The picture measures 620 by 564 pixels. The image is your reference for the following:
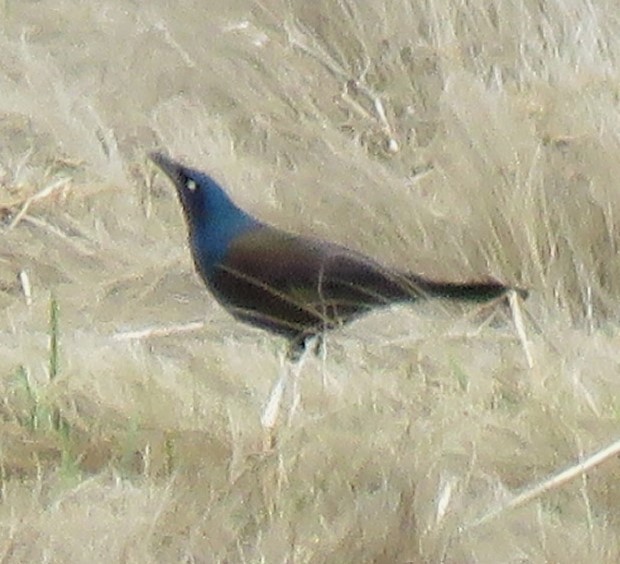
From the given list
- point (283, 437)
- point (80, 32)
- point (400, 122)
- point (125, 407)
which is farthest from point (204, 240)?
point (80, 32)

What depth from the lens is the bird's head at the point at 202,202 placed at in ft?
8.81

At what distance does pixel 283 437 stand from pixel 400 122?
5.16 feet

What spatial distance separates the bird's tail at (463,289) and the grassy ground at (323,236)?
0.03 meters

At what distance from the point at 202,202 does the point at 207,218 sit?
3cm

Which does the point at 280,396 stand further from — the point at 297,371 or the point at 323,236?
the point at 323,236

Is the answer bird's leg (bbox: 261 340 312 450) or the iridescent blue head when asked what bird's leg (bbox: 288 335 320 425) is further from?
the iridescent blue head

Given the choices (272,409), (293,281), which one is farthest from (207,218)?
(272,409)

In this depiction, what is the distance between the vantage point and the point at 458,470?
2064 mm

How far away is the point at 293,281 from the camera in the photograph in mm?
2586

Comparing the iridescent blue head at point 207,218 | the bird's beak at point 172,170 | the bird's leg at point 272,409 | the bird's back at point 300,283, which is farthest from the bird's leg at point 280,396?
the bird's beak at point 172,170

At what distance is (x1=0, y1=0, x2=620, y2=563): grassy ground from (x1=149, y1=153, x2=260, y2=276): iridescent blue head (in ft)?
0.44

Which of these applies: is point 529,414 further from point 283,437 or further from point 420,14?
point 420,14

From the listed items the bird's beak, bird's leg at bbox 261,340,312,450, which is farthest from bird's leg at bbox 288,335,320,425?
the bird's beak

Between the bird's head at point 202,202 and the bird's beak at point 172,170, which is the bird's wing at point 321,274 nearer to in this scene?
the bird's head at point 202,202
